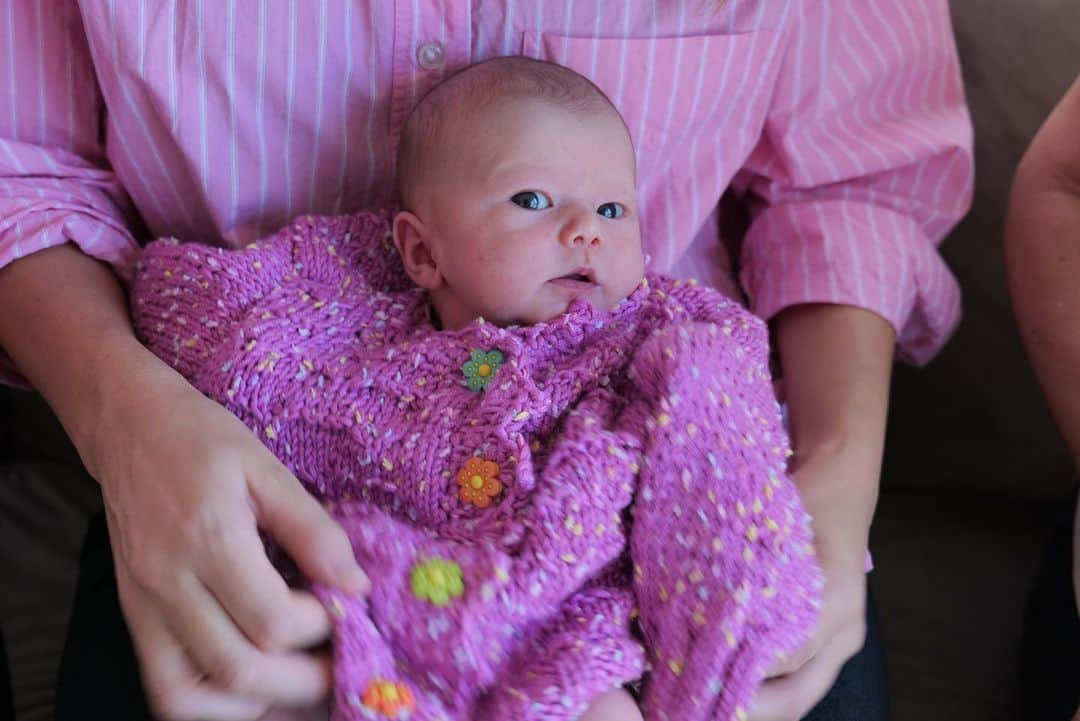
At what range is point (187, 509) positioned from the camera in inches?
25.6

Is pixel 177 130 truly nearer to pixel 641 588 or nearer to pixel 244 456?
pixel 244 456

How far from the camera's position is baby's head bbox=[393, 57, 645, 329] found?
0.79m

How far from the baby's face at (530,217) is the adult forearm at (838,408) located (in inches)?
9.1

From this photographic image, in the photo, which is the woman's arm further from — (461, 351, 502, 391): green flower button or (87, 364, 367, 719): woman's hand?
(87, 364, 367, 719): woman's hand

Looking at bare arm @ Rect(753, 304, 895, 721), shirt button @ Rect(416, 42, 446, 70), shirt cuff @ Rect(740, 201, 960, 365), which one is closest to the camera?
bare arm @ Rect(753, 304, 895, 721)

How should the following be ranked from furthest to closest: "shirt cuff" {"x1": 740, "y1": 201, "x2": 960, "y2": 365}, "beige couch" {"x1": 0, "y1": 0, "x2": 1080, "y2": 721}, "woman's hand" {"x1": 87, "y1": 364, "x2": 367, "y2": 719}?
1. "beige couch" {"x1": 0, "y1": 0, "x2": 1080, "y2": 721}
2. "shirt cuff" {"x1": 740, "y1": 201, "x2": 960, "y2": 365}
3. "woman's hand" {"x1": 87, "y1": 364, "x2": 367, "y2": 719}

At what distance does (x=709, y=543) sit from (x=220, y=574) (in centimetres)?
32

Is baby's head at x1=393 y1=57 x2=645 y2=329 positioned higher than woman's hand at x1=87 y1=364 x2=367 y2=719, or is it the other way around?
baby's head at x1=393 y1=57 x2=645 y2=329

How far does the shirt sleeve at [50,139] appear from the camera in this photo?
833 mm

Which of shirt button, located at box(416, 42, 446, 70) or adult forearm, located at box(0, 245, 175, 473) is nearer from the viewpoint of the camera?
adult forearm, located at box(0, 245, 175, 473)

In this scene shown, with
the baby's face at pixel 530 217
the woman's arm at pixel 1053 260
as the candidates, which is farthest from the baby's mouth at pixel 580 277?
the woman's arm at pixel 1053 260

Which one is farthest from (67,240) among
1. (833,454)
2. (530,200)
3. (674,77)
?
(833,454)

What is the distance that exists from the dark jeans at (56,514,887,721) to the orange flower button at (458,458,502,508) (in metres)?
0.31

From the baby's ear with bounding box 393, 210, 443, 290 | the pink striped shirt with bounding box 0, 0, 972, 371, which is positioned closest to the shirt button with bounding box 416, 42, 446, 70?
the pink striped shirt with bounding box 0, 0, 972, 371
